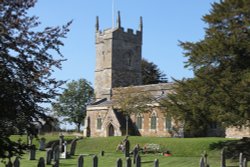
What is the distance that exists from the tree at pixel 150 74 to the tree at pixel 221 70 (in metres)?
46.5

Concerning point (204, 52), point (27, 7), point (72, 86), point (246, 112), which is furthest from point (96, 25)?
point (27, 7)

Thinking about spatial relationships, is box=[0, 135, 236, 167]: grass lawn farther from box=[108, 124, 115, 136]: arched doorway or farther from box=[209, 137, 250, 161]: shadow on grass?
box=[108, 124, 115, 136]: arched doorway

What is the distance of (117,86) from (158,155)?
30227 mm

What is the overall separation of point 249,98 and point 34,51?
16491 millimetres

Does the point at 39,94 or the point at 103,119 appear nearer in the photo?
the point at 39,94

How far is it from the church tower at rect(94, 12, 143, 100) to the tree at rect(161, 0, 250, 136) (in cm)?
3116

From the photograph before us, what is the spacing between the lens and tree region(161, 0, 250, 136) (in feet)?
79.3

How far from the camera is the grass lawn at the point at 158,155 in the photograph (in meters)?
24.7

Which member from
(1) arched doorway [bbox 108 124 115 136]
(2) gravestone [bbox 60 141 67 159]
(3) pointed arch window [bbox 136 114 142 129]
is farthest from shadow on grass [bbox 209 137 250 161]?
(1) arched doorway [bbox 108 124 115 136]

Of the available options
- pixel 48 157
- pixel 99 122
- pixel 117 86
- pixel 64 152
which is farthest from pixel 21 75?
pixel 117 86

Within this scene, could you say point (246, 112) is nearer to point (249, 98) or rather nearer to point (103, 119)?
point (249, 98)

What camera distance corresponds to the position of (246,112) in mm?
23656

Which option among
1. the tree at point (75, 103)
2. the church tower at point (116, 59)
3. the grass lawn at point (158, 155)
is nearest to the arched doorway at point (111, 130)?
the church tower at point (116, 59)

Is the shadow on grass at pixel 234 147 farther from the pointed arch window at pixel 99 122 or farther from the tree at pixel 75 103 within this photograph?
the tree at pixel 75 103
